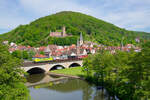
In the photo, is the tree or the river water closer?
the tree

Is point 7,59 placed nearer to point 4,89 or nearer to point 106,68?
point 4,89

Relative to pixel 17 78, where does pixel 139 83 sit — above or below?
below

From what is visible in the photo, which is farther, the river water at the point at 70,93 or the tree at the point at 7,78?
the river water at the point at 70,93

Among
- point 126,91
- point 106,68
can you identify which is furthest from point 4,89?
point 106,68

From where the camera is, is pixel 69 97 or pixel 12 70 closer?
pixel 12 70

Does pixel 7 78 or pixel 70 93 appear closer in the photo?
pixel 7 78

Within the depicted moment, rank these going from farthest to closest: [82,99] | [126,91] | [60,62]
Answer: [60,62], [82,99], [126,91]

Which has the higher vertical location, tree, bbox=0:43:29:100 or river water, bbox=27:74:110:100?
tree, bbox=0:43:29:100

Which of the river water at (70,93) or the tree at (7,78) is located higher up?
the tree at (7,78)

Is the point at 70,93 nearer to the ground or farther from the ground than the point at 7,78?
nearer to the ground

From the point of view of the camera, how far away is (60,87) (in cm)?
4209

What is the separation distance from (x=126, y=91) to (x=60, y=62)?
4590cm

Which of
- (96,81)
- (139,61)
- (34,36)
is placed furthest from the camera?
(34,36)

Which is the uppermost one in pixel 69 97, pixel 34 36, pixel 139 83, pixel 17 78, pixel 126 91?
pixel 34 36
